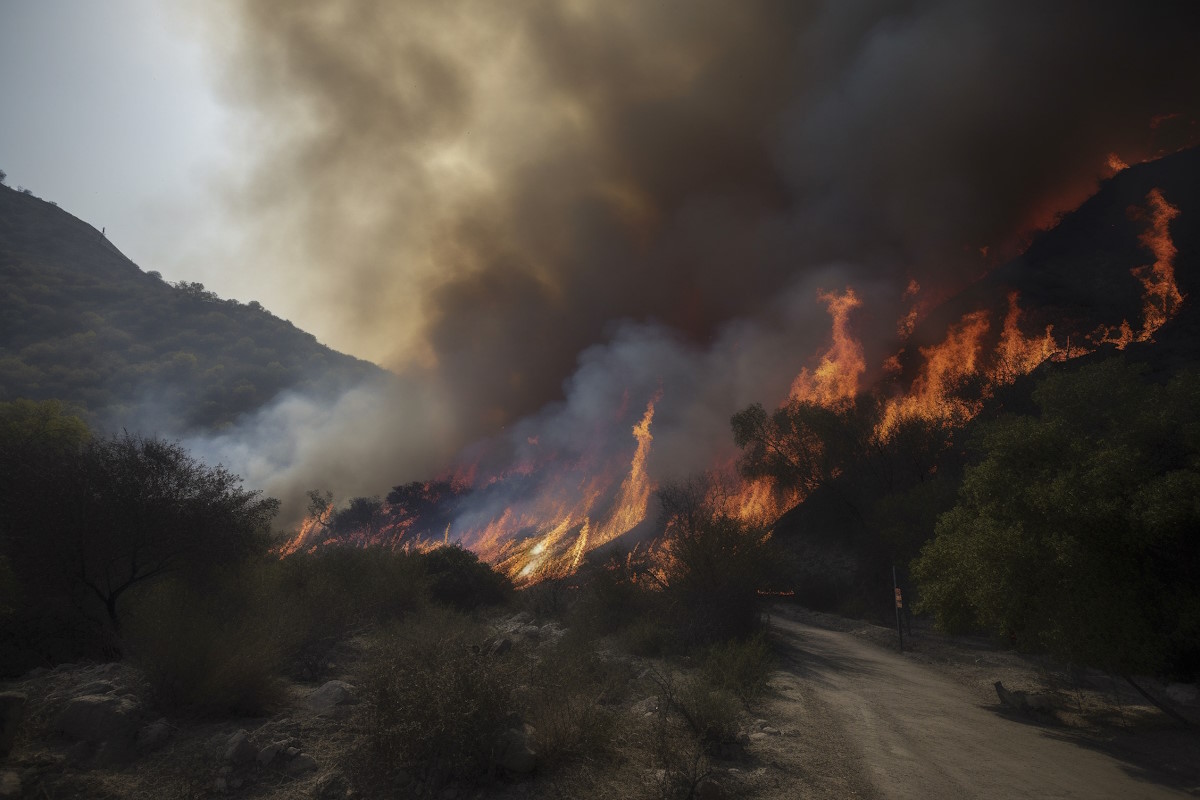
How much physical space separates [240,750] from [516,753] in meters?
4.66

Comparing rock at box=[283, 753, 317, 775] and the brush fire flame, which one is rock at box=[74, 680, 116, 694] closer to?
rock at box=[283, 753, 317, 775]

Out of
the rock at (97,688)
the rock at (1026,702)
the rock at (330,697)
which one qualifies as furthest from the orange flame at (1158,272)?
the rock at (97,688)

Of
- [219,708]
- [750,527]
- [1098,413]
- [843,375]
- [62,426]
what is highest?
[843,375]

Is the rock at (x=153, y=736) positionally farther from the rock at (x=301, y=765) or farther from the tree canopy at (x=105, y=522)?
the tree canopy at (x=105, y=522)

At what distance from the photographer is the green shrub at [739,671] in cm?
1323

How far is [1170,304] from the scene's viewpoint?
41.8 m

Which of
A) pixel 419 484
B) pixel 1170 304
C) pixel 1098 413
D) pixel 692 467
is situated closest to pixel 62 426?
pixel 419 484

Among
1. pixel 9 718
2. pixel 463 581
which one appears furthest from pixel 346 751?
pixel 463 581

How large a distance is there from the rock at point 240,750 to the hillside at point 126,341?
301 feet

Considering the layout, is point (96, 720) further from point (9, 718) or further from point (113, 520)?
point (113, 520)

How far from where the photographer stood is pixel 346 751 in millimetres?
9164

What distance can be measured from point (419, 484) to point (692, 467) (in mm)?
45764

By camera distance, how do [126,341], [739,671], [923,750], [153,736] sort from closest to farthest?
1. [153,736]
2. [923,750]
3. [739,671]
4. [126,341]

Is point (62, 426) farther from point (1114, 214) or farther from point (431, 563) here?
point (1114, 214)
